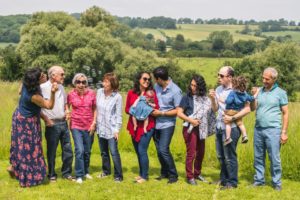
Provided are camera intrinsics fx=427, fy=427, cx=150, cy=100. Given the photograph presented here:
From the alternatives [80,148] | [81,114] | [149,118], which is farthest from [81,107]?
[149,118]

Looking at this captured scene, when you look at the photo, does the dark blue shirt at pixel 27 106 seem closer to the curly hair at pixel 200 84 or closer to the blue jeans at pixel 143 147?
the blue jeans at pixel 143 147

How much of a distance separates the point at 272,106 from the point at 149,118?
2.07 meters

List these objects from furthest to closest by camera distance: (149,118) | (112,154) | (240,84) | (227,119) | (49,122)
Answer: (112,154) → (149,118) → (49,122) → (227,119) → (240,84)

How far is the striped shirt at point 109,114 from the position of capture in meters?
7.50

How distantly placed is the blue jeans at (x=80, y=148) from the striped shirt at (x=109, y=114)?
347 millimetres

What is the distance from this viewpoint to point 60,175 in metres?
8.29

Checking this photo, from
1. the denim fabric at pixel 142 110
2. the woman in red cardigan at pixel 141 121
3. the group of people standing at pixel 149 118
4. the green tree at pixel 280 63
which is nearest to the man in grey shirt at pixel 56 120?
the group of people standing at pixel 149 118

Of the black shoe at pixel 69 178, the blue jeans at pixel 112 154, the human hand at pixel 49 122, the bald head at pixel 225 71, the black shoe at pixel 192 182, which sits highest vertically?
the bald head at pixel 225 71

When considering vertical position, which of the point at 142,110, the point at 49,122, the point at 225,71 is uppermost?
the point at 225,71

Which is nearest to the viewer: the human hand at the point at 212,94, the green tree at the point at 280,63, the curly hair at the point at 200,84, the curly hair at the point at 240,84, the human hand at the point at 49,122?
the curly hair at the point at 240,84

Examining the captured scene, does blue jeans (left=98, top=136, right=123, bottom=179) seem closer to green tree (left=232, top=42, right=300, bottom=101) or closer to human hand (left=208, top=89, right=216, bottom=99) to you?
human hand (left=208, top=89, right=216, bottom=99)

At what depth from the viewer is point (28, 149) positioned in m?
7.18

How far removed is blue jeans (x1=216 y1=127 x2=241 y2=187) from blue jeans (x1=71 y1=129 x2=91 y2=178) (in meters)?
2.35

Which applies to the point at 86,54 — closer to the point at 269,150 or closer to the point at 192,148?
the point at 192,148
